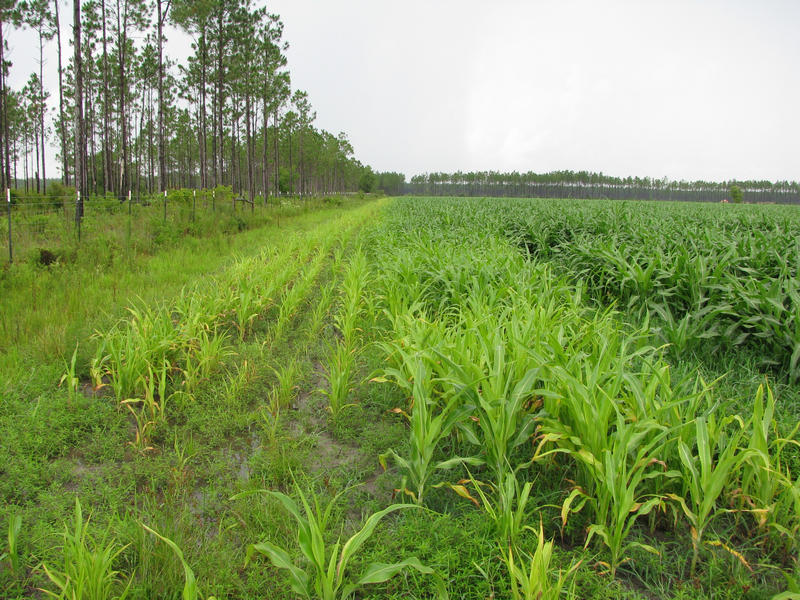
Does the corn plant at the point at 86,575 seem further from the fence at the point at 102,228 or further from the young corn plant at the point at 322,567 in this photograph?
the fence at the point at 102,228

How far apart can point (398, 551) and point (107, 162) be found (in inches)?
1349

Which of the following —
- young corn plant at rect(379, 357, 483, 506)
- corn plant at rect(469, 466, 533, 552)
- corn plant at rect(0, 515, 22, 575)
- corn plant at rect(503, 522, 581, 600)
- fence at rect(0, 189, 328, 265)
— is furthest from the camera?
fence at rect(0, 189, 328, 265)

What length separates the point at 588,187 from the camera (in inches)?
3676

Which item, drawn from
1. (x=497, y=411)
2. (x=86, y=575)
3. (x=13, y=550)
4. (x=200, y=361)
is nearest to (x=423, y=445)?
(x=497, y=411)

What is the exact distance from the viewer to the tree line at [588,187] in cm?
7800

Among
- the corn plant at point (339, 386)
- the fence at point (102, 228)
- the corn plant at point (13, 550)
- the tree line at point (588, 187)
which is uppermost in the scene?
the tree line at point (588, 187)

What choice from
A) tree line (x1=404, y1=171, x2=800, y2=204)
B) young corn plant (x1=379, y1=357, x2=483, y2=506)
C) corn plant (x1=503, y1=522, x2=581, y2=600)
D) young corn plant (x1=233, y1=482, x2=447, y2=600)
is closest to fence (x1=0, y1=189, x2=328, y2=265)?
young corn plant (x1=379, y1=357, x2=483, y2=506)

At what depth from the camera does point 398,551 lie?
180 cm

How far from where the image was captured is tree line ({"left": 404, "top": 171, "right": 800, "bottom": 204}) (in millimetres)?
78000

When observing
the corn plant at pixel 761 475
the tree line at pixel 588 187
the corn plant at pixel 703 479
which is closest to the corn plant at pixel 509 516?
the corn plant at pixel 703 479

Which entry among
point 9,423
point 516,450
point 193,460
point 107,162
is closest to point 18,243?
point 9,423

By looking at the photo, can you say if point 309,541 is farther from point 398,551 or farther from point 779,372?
point 779,372

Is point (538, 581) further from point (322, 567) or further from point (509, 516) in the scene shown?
point (322, 567)

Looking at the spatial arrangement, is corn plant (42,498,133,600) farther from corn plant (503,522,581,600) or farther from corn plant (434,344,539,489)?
corn plant (434,344,539,489)
